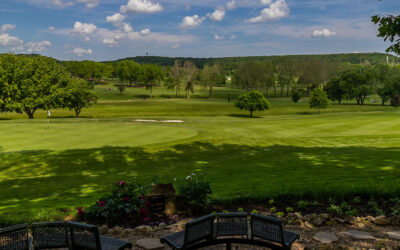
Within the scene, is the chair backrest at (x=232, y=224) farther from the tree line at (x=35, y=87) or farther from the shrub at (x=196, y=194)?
the tree line at (x=35, y=87)

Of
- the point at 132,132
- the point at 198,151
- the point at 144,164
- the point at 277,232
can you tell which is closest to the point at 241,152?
the point at 198,151

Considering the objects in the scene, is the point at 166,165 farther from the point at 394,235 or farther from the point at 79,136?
the point at 394,235

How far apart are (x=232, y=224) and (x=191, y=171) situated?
9.27 meters

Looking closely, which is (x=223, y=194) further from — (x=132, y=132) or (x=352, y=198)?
(x=132, y=132)

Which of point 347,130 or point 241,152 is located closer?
point 241,152

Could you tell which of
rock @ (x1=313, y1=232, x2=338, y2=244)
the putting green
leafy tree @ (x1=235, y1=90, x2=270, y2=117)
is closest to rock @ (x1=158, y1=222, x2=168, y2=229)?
rock @ (x1=313, y1=232, x2=338, y2=244)

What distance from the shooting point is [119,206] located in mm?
7570

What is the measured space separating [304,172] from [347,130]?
22585 millimetres

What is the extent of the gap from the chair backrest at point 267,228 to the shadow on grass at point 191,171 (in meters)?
3.58

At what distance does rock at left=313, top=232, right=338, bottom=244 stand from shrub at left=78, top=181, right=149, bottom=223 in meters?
3.92

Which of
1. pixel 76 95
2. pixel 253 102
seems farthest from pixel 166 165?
pixel 76 95

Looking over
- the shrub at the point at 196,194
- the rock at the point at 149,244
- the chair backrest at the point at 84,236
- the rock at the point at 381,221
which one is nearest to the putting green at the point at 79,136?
the shrub at the point at 196,194

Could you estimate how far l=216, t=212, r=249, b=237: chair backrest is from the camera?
5781 mm

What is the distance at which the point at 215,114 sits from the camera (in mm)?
69812
